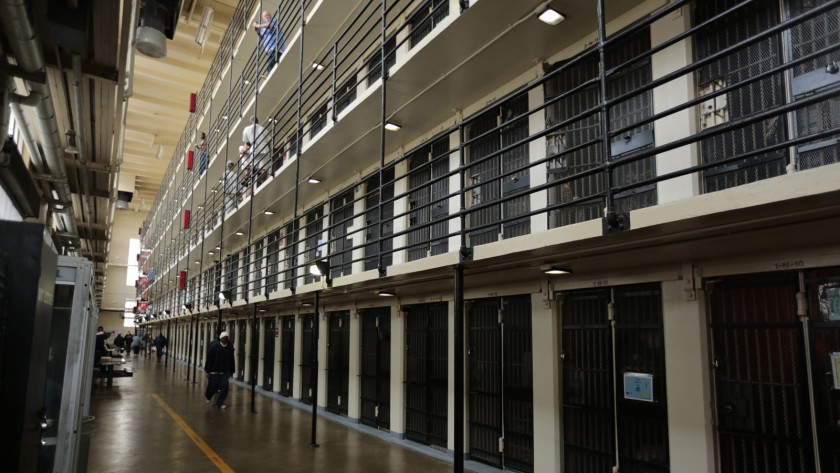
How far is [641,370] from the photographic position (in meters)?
5.39

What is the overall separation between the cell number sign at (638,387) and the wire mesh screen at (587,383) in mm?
219

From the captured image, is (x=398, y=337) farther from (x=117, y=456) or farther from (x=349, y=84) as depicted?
(x=349, y=84)

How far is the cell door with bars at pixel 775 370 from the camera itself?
4156mm

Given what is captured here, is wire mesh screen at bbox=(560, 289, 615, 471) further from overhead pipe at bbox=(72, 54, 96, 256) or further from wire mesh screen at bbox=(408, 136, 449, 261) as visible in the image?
overhead pipe at bbox=(72, 54, 96, 256)

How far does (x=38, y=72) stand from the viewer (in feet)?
20.1

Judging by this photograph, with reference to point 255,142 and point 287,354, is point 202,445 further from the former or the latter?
point 255,142

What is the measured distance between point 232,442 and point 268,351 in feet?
25.8

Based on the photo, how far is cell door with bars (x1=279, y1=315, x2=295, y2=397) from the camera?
47.4 ft

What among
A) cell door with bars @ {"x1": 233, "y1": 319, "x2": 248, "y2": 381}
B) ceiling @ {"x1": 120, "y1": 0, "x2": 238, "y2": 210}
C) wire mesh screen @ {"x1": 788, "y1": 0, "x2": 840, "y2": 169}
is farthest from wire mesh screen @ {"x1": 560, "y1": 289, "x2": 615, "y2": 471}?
ceiling @ {"x1": 120, "y1": 0, "x2": 238, "y2": 210}

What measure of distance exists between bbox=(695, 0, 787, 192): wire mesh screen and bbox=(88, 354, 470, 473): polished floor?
200 inches

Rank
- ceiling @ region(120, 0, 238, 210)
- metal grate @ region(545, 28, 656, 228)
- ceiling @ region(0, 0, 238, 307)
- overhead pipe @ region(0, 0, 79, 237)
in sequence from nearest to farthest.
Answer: overhead pipe @ region(0, 0, 79, 237) < metal grate @ region(545, 28, 656, 228) < ceiling @ region(0, 0, 238, 307) < ceiling @ region(120, 0, 238, 210)

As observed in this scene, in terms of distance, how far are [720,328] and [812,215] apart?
176cm

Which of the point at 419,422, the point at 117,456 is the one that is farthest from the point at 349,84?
the point at 117,456

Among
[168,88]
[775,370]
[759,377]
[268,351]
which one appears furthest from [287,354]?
[168,88]
